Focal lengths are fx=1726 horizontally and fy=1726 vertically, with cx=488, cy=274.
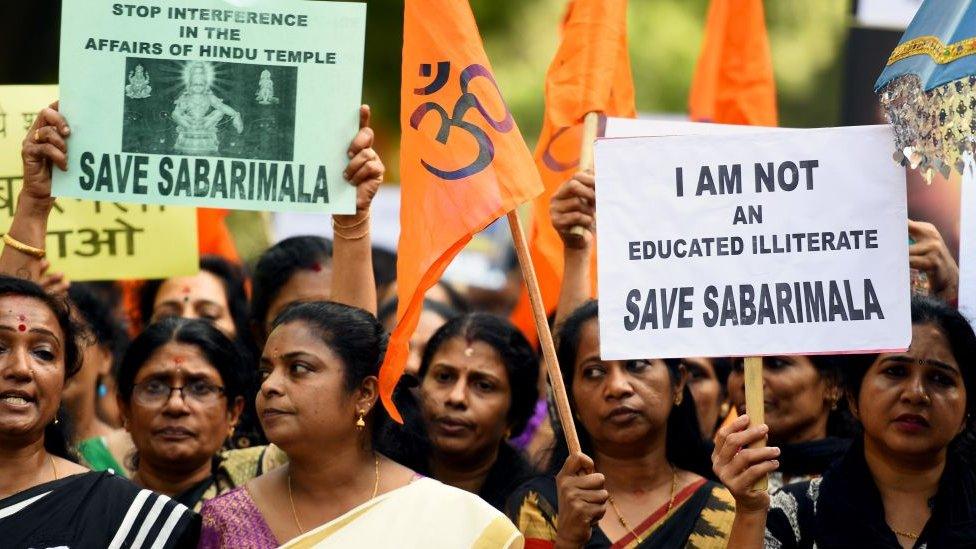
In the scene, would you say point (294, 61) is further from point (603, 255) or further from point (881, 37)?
point (881, 37)

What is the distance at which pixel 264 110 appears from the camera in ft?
17.0

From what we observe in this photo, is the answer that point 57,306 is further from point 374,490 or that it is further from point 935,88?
point 935,88

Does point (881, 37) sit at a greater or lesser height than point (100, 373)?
greater

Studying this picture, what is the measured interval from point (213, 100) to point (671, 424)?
1731 millimetres

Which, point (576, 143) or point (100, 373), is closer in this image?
point (576, 143)

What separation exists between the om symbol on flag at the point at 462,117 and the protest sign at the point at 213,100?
0.84 feet

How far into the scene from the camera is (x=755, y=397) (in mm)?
4566

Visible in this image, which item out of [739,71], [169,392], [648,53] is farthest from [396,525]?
[648,53]

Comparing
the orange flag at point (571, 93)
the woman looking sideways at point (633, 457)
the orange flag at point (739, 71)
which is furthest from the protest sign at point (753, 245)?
the orange flag at point (739, 71)

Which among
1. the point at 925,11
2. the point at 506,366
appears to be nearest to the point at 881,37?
the point at 506,366

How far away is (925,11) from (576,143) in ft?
6.89

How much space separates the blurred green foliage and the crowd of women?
838cm

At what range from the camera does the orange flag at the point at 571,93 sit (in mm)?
6004

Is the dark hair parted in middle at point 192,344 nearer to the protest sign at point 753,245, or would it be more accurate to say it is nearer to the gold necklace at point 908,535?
the protest sign at point 753,245
